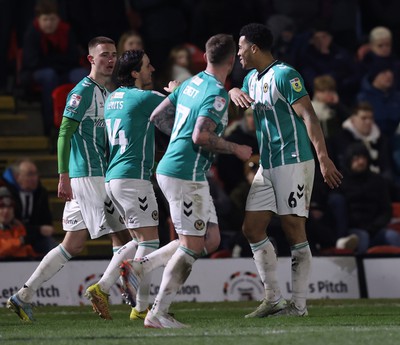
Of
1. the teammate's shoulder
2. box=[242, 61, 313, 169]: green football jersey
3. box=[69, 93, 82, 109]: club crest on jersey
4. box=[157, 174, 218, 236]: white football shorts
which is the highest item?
the teammate's shoulder

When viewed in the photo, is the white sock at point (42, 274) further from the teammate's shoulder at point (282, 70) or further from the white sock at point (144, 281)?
the teammate's shoulder at point (282, 70)

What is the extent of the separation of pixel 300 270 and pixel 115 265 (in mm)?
1532

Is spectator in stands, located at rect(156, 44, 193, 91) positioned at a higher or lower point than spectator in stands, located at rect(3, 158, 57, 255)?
higher

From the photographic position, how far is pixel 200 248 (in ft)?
34.0

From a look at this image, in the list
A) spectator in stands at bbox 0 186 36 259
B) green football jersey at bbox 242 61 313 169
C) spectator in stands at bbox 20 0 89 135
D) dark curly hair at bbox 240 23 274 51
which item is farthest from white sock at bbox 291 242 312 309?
spectator in stands at bbox 20 0 89 135

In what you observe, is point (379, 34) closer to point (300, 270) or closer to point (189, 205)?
point (300, 270)

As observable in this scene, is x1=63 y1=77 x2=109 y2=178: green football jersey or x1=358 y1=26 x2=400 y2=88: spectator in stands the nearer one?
x1=63 y1=77 x2=109 y2=178: green football jersey

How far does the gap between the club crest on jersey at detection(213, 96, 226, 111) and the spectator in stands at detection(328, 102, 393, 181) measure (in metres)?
7.00

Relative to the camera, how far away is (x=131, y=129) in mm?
11414

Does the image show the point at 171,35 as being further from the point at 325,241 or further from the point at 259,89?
the point at 259,89

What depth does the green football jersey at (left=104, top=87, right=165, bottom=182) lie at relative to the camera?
37.4ft

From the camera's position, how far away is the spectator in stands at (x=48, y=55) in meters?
17.4

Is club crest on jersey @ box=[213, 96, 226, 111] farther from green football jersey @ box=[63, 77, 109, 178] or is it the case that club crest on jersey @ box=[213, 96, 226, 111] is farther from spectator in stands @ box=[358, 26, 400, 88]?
spectator in stands @ box=[358, 26, 400, 88]

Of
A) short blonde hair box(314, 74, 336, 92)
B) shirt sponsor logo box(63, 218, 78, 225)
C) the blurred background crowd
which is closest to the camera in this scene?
shirt sponsor logo box(63, 218, 78, 225)
